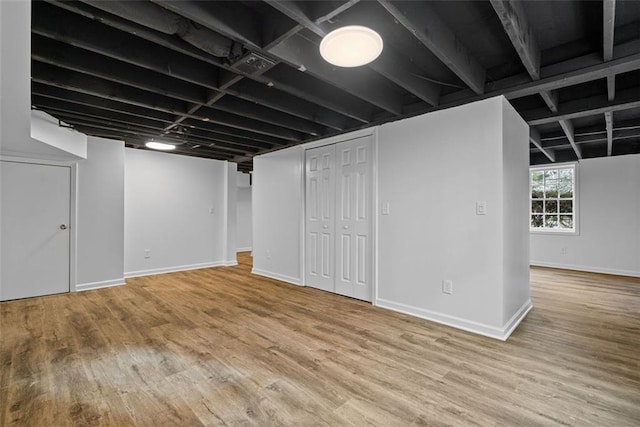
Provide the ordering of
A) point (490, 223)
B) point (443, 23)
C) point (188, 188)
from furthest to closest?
point (188, 188) → point (490, 223) → point (443, 23)

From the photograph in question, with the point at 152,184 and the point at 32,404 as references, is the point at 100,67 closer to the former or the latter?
the point at 32,404

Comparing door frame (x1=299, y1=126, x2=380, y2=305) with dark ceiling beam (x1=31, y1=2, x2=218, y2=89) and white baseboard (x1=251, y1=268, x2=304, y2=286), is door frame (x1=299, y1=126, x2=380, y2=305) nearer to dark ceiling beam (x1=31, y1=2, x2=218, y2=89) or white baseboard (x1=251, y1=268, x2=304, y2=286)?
white baseboard (x1=251, y1=268, x2=304, y2=286)

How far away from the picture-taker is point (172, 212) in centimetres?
583

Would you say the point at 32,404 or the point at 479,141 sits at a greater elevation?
the point at 479,141

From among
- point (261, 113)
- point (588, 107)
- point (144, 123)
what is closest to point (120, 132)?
point (144, 123)

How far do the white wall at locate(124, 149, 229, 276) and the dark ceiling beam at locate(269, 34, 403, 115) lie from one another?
14.1ft

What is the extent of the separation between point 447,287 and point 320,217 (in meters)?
2.15

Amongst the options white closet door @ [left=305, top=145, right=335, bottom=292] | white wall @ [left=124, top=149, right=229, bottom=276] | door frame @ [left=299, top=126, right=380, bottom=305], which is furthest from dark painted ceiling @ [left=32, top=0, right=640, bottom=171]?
white wall @ [left=124, top=149, right=229, bottom=276]

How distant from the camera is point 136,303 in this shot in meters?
3.81

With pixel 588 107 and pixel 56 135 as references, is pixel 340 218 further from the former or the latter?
pixel 56 135

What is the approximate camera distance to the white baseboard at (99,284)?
443 centimetres

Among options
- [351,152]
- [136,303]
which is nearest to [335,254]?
[351,152]

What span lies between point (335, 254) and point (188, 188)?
356 cm

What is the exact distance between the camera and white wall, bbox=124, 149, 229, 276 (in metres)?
5.40
